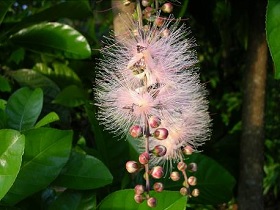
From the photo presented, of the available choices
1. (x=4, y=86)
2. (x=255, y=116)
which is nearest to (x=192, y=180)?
(x=255, y=116)

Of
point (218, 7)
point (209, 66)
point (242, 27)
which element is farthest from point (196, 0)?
point (209, 66)

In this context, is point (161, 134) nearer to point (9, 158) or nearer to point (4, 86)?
point (9, 158)

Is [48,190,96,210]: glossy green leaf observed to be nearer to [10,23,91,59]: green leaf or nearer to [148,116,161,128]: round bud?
[148,116,161,128]: round bud

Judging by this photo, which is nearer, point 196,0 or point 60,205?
point 60,205

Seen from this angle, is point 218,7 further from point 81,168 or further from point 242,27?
point 81,168

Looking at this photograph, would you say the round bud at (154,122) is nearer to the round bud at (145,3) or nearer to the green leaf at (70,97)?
the round bud at (145,3)

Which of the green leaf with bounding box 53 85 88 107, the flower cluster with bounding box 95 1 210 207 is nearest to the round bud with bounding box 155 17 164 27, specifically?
the flower cluster with bounding box 95 1 210 207
